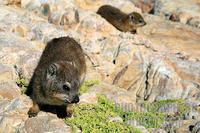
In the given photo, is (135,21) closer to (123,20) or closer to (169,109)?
(123,20)

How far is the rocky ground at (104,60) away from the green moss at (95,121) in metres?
0.33

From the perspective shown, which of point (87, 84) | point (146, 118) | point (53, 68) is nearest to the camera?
point (53, 68)

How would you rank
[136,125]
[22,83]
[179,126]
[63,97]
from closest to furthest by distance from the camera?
1. [63,97]
2. [136,125]
3. [179,126]
4. [22,83]

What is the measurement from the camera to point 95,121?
10.9m

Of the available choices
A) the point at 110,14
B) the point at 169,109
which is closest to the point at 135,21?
the point at 110,14

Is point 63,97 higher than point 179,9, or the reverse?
point 63,97

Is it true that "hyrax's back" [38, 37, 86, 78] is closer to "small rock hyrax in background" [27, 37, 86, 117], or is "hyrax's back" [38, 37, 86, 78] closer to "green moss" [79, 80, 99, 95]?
"small rock hyrax in background" [27, 37, 86, 117]

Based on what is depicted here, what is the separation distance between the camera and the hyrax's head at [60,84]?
10508mm

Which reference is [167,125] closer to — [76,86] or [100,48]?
Result: [76,86]

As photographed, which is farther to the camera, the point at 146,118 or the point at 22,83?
the point at 22,83

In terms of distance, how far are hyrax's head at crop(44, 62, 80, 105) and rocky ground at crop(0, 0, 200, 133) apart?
1.49 ft

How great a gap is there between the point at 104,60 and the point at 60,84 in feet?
19.1

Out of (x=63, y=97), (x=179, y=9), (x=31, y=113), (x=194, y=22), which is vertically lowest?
(x=194, y=22)

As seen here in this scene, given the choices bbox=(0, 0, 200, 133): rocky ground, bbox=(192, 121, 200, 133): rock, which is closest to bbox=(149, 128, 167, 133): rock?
bbox=(0, 0, 200, 133): rocky ground
